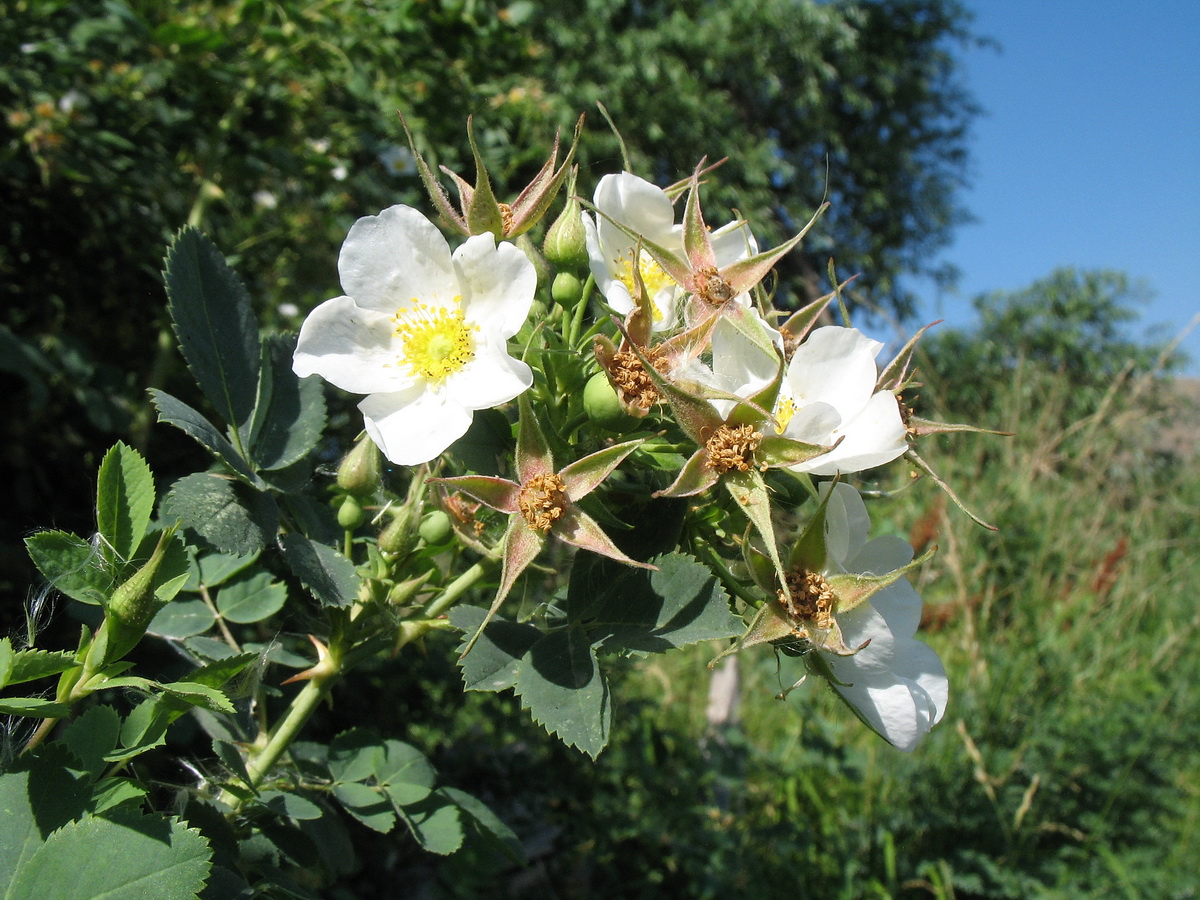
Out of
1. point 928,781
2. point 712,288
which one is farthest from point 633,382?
point 928,781

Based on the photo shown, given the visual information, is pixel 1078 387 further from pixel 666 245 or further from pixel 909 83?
pixel 666 245

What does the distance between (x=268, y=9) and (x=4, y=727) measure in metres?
1.87

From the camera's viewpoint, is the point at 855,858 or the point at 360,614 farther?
the point at 855,858

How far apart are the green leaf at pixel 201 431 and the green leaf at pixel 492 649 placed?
0.20 metres

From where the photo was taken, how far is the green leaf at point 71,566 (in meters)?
0.54

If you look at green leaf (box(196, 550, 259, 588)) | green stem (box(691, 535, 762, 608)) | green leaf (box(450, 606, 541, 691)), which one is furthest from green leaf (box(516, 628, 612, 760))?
green leaf (box(196, 550, 259, 588))

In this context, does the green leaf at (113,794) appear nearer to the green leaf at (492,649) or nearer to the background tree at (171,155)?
the green leaf at (492,649)

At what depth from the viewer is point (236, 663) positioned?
56cm

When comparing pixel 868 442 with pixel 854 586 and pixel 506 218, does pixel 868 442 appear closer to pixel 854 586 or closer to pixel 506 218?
pixel 854 586

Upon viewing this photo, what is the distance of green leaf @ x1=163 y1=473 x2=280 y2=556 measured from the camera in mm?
609

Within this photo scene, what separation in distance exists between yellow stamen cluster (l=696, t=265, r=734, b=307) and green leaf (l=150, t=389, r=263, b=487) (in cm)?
38

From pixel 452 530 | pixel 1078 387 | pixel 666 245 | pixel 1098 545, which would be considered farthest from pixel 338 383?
pixel 1078 387

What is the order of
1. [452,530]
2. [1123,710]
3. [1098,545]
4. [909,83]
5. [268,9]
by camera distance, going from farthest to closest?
[909,83] → [1098,545] → [1123,710] → [268,9] → [452,530]

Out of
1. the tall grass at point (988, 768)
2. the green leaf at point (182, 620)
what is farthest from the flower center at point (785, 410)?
the tall grass at point (988, 768)
